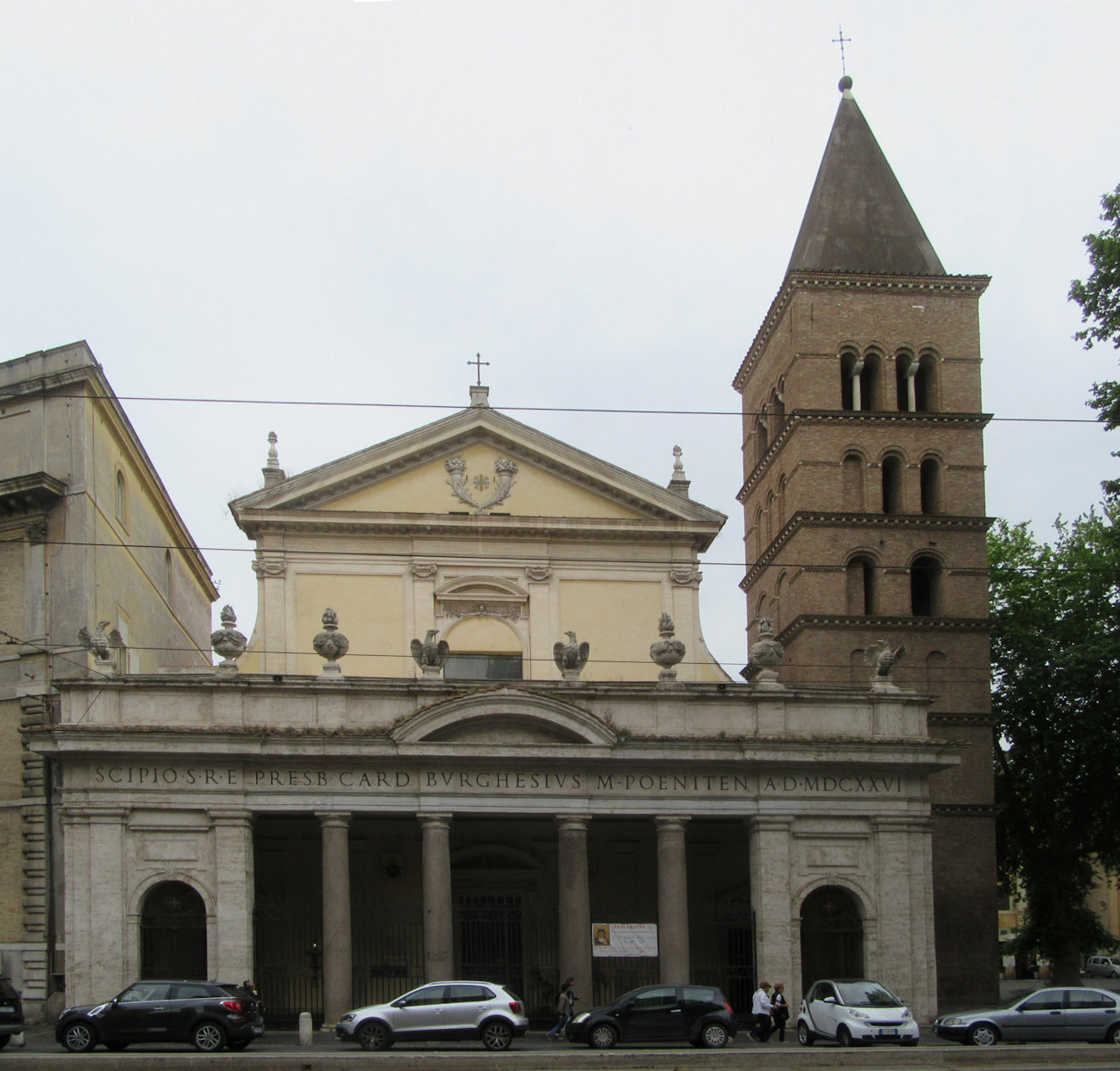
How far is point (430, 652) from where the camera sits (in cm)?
3294

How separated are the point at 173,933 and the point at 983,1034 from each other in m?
15.1

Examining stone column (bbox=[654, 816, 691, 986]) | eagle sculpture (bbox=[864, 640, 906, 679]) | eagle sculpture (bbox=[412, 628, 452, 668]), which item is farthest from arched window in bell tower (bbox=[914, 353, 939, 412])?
eagle sculpture (bbox=[412, 628, 452, 668])

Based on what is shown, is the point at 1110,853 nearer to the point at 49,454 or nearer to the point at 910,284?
the point at 910,284

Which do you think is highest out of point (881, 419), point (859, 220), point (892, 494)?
point (859, 220)

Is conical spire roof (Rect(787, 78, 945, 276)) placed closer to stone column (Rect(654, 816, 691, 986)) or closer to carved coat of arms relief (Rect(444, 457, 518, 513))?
carved coat of arms relief (Rect(444, 457, 518, 513))

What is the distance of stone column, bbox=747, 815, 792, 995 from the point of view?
32594 mm

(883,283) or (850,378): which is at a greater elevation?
(883,283)

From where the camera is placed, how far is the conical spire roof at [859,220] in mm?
44469

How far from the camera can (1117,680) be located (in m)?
43.3

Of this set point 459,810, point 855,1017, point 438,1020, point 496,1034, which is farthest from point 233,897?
point 855,1017

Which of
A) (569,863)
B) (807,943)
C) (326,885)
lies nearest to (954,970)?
(807,943)

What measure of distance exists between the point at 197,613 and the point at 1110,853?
28.4 metres

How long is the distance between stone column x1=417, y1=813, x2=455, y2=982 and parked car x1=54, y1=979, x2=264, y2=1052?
5.23 meters

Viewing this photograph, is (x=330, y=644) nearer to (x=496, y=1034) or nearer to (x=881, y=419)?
(x=496, y=1034)
